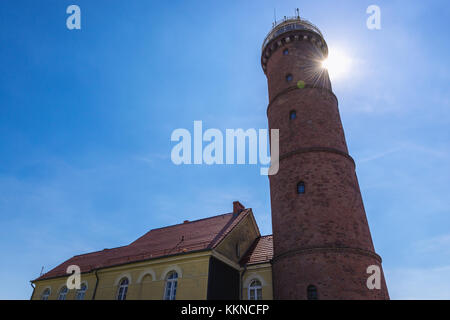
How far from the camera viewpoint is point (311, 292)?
1344 centimetres

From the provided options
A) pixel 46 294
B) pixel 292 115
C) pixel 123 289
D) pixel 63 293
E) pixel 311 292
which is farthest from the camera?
pixel 46 294

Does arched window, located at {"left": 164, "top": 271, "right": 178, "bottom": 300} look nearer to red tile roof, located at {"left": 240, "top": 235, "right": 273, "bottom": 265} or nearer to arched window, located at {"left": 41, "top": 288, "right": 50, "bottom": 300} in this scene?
red tile roof, located at {"left": 240, "top": 235, "right": 273, "bottom": 265}

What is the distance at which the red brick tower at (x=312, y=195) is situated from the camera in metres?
13.6

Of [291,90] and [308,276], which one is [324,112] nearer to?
[291,90]

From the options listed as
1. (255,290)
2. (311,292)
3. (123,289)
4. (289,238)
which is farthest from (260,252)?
(123,289)

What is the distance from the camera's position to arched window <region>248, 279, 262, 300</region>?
53.1ft

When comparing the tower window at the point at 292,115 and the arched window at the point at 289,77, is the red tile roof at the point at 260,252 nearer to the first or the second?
the tower window at the point at 292,115

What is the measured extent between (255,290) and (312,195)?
6.02 meters

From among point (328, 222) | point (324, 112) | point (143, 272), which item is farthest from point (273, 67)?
point (143, 272)

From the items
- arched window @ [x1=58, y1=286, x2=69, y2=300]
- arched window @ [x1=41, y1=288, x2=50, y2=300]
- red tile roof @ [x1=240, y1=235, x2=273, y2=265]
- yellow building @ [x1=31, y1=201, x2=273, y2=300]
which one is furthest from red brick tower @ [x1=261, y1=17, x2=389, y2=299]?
arched window @ [x1=41, y1=288, x2=50, y2=300]

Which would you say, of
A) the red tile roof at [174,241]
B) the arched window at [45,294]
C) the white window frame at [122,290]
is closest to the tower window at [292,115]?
the red tile roof at [174,241]

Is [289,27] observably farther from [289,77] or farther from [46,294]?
[46,294]
